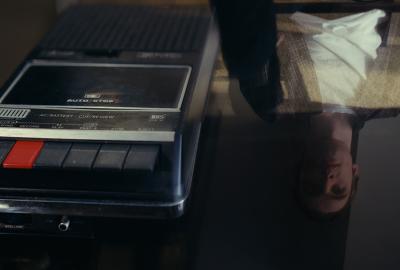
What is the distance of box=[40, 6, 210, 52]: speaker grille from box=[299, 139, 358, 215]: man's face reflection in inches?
7.8

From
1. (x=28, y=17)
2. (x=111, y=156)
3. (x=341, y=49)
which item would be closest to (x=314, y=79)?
(x=341, y=49)

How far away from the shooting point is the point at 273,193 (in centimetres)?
56

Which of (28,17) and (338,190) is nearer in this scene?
(338,190)

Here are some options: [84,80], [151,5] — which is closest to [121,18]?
[151,5]

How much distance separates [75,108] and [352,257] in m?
0.31

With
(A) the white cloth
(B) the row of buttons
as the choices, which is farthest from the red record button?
(A) the white cloth

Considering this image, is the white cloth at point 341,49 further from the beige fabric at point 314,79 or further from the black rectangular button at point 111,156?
the black rectangular button at point 111,156

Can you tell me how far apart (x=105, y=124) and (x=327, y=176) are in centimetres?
23

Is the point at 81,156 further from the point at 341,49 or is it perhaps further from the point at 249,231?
the point at 341,49

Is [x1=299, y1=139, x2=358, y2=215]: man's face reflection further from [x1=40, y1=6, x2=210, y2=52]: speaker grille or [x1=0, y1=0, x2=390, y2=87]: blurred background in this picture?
[x1=0, y1=0, x2=390, y2=87]: blurred background

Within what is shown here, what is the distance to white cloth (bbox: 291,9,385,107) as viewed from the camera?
2.21ft

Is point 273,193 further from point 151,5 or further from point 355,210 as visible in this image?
point 151,5

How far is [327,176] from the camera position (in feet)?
1.87

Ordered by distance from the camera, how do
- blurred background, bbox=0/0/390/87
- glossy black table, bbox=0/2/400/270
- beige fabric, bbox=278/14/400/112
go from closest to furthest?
glossy black table, bbox=0/2/400/270
beige fabric, bbox=278/14/400/112
blurred background, bbox=0/0/390/87
